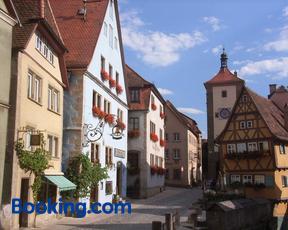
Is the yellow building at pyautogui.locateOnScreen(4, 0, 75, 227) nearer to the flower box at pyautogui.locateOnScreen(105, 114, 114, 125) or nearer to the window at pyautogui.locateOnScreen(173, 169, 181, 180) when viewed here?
the flower box at pyautogui.locateOnScreen(105, 114, 114, 125)

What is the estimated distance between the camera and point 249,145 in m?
37.0

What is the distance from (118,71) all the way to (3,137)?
60.6 feet

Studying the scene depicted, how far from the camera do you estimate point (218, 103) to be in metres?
63.1

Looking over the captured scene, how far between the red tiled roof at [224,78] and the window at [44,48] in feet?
146

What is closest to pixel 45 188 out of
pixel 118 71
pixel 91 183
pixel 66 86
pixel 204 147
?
pixel 91 183

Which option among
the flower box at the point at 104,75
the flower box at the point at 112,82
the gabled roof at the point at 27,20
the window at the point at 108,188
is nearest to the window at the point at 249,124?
the flower box at the point at 112,82

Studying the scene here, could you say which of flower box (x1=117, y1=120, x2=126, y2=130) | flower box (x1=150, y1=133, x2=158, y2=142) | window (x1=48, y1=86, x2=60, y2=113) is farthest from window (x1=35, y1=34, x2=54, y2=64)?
flower box (x1=150, y1=133, x2=158, y2=142)

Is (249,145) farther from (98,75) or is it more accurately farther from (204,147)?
(204,147)

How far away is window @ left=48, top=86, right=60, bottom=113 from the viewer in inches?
866

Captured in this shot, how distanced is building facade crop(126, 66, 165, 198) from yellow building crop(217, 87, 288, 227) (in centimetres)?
659

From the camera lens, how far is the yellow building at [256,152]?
35.2m

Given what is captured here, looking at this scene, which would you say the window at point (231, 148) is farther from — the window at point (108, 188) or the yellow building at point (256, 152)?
the window at point (108, 188)

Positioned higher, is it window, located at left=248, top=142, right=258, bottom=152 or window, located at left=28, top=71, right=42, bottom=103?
window, located at left=28, top=71, right=42, bottom=103

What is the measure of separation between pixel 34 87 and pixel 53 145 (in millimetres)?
3937
